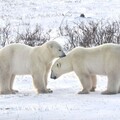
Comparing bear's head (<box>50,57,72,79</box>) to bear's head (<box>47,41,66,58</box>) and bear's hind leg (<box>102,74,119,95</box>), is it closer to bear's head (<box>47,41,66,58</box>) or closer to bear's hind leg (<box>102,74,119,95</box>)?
bear's head (<box>47,41,66,58</box>)

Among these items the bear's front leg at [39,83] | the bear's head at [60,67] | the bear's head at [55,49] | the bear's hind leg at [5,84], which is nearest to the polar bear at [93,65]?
the bear's head at [60,67]

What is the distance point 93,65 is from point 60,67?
2.90 feet

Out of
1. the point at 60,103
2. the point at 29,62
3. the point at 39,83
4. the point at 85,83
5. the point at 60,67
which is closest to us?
the point at 60,103

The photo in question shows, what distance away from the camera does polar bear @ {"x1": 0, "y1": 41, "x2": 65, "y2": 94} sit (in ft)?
31.4

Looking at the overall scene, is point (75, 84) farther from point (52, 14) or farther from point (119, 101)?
point (52, 14)

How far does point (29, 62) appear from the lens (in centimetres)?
970

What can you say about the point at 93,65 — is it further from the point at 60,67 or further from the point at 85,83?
the point at 60,67

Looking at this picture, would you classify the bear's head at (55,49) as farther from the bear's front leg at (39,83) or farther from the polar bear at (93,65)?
the bear's front leg at (39,83)

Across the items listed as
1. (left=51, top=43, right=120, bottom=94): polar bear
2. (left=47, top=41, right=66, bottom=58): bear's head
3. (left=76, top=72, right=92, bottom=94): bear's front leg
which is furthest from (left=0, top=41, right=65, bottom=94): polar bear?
(left=76, top=72, right=92, bottom=94): bear's front leg

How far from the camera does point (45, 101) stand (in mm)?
8094

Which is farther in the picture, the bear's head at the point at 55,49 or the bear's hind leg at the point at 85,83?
the bear's head at the point at 55,49

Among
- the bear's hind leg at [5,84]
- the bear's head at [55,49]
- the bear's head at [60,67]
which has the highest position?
the bear's head at [55,49]

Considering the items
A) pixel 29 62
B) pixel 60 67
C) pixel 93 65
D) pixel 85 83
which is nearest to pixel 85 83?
pixel 85 83

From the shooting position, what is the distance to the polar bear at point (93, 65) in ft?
29.4
